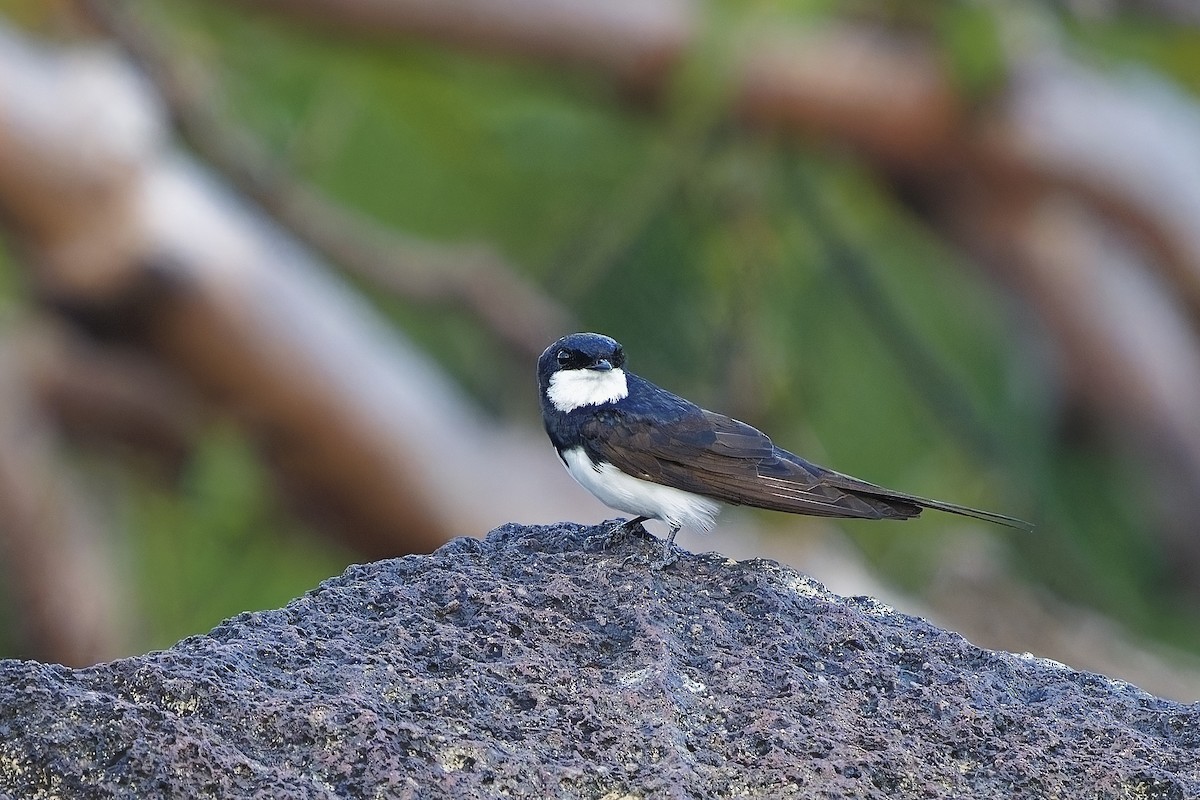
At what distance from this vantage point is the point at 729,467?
2.94 m

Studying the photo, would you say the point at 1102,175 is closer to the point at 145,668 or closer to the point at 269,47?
the point at 269,47

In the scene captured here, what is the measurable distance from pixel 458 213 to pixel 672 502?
279 inches

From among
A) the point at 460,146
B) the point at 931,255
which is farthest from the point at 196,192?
the point at 931,255

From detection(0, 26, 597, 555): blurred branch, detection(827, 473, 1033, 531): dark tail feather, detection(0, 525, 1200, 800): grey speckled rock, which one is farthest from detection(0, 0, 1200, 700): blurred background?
detection(0, 525, 1200, 800): grey speckled rock

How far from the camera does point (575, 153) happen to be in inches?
374

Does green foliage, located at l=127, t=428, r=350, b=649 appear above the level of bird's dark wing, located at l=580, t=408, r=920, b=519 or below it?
above

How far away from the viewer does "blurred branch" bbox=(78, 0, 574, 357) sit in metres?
7.03

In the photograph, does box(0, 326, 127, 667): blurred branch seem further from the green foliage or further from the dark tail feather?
the dark tail feather

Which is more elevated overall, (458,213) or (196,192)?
(458,213)

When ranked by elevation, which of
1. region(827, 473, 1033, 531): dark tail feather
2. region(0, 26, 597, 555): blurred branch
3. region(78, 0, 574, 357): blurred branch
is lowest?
region(827, 473, 1033, 531): dark tail feather

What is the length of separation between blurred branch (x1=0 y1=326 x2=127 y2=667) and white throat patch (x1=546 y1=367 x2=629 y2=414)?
4.43 meters

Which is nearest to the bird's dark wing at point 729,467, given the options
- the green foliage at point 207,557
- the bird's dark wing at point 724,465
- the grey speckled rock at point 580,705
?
the bird's dark wing at point 724,465

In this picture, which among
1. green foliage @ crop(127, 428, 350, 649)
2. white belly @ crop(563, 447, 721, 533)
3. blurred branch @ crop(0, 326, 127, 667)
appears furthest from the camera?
green foliage @ crop(127, 428, 350, 649)

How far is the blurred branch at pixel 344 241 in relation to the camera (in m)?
7.03
